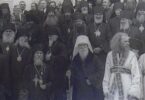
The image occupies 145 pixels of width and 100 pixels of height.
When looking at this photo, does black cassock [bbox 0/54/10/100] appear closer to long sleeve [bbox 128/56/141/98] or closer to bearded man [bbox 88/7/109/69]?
bearded man [bbox 88/7/109/69]

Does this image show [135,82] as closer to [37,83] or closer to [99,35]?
[37,83]

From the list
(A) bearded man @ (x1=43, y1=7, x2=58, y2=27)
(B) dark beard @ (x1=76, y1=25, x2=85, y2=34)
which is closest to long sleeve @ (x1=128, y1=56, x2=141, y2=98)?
(B) dark beard @ (x1=76, y1=25, x2=85, y2=34)

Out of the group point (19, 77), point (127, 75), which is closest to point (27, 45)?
point (19, 77)

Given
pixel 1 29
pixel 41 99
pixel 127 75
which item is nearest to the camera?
pixel 127 75

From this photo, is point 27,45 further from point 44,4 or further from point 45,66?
point 44,4

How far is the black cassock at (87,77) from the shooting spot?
46.1 ft

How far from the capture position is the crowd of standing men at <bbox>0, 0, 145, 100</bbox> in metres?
12.7

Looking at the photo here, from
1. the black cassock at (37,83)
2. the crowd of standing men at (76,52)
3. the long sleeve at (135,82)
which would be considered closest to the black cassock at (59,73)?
the crowd of standing men at (76,52)

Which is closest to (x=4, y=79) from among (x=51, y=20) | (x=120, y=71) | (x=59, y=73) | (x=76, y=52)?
(x=59, y=73)

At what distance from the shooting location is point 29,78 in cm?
1470

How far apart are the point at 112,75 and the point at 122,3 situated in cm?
517

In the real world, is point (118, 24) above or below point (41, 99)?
above

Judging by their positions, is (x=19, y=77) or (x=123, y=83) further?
(x=19, y=77)

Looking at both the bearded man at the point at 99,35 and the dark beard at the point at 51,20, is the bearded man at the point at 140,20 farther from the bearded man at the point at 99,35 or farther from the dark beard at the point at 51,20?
the dark beard at the point at 51,20
